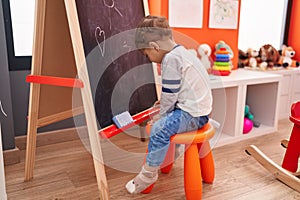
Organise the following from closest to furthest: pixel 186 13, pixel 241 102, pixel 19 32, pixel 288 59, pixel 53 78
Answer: pixel 53 78
pixel 19 32
pixel 241 102
pixel 186 13
pixel 288 59

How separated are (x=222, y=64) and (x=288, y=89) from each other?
90 centimetres

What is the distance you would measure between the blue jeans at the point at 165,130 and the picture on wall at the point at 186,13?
0.99 metres

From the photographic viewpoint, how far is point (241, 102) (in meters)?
2.00

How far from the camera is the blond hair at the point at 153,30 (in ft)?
3.99

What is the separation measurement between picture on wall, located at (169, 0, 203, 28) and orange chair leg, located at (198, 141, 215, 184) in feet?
3.29

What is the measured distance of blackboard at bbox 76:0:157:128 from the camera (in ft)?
3.88

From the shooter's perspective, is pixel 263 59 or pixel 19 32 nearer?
pixel 19 32

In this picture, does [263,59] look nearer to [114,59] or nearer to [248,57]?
[248,57]

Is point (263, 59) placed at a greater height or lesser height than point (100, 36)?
lesser

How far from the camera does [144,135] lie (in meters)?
2.05

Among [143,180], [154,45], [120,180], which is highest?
[154,45]

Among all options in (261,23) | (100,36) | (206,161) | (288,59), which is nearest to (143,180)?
(206,161)

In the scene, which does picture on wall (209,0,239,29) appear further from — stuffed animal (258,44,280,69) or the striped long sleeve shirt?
the striped long sleeve shirt

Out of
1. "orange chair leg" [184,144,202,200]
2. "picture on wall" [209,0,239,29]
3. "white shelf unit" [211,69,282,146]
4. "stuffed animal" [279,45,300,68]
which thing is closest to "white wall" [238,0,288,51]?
"stuffed animal" [279,45,300,68]
